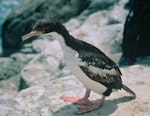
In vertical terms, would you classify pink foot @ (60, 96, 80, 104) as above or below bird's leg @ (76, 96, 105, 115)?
above

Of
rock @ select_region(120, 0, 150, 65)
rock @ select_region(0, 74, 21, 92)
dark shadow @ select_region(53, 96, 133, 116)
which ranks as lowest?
rock @ select_region(0, 74, 21, 92)

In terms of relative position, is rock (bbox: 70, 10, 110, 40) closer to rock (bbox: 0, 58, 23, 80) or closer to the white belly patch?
rock (bbox: 0, 58, 23, 80)

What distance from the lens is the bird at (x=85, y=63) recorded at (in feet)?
17.9

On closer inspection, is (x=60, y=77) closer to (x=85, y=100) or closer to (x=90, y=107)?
(x=85, y=100)

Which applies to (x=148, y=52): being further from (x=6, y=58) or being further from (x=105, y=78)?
(x=6, y=58)

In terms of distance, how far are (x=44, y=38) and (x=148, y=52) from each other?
202 inches

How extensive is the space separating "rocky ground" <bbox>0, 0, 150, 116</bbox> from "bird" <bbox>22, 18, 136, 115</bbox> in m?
0.37

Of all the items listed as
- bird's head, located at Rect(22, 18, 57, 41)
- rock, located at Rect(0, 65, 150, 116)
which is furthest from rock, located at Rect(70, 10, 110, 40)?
bird's head, located at Rect(22, 18, 57, 41)

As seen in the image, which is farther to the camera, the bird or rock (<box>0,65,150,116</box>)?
rock (<box>0,65,150,116</box>)

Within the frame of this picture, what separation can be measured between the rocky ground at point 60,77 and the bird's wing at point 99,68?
1.44 feet

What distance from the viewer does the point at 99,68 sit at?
5.81 meters

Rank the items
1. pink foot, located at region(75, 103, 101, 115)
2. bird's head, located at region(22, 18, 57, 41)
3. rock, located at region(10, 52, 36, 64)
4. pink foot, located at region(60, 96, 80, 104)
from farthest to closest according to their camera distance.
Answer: rock, located at region(10, 52, 36, 64) < pink foot, located at region(60, 96, 80, 104) < pink foot, located at region(75, 103, 101, 115) < bird's head, located at region(22, 18, 57, 41)

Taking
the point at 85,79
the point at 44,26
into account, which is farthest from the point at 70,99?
the point at 44,26

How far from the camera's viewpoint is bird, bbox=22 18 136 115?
5457 millimetres
